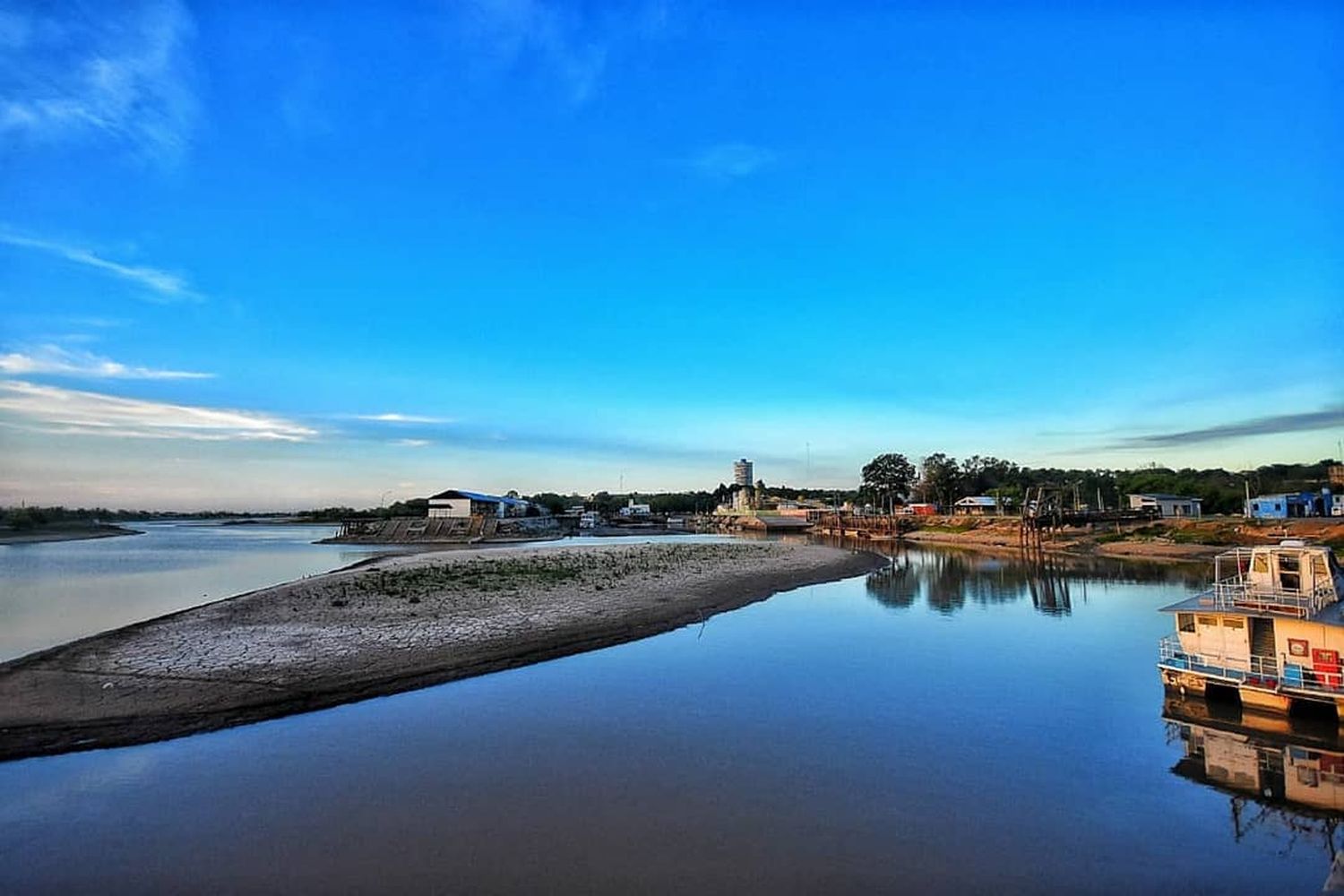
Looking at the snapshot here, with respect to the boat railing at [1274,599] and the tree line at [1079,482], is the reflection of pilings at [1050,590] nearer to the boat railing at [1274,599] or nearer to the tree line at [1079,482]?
the boat railing at [1274,599]

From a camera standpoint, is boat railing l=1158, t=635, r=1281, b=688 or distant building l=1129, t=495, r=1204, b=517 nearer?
boat railing l=1158, t=635, r=1281, b=688

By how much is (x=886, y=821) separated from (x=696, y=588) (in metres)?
26.7

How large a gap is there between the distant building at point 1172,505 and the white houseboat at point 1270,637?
2915 inches

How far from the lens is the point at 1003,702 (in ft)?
55.7

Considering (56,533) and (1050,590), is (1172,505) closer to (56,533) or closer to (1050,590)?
(1050,590)

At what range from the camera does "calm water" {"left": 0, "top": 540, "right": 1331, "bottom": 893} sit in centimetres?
908

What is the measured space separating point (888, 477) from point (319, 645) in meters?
137

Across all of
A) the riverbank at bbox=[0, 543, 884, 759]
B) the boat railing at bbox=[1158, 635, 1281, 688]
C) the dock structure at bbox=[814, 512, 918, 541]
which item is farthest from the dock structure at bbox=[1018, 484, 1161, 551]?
the boat railing at bbox=[1158, 635, 1281, 688]

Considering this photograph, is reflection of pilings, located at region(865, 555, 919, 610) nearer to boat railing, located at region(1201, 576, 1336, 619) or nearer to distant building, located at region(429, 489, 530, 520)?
boat railing, located at region(1201, 576, 1336, 619)

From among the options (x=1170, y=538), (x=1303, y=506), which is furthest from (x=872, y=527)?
(x=1303, y=506)

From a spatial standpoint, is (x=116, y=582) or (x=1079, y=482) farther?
(x=1079, y=482)

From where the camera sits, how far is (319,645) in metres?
21.1

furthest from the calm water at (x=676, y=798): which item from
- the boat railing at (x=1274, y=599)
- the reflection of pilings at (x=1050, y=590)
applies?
the reflection of pilings at (x=1050, y=590)

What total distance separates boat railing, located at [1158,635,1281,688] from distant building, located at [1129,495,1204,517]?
2987 inches
